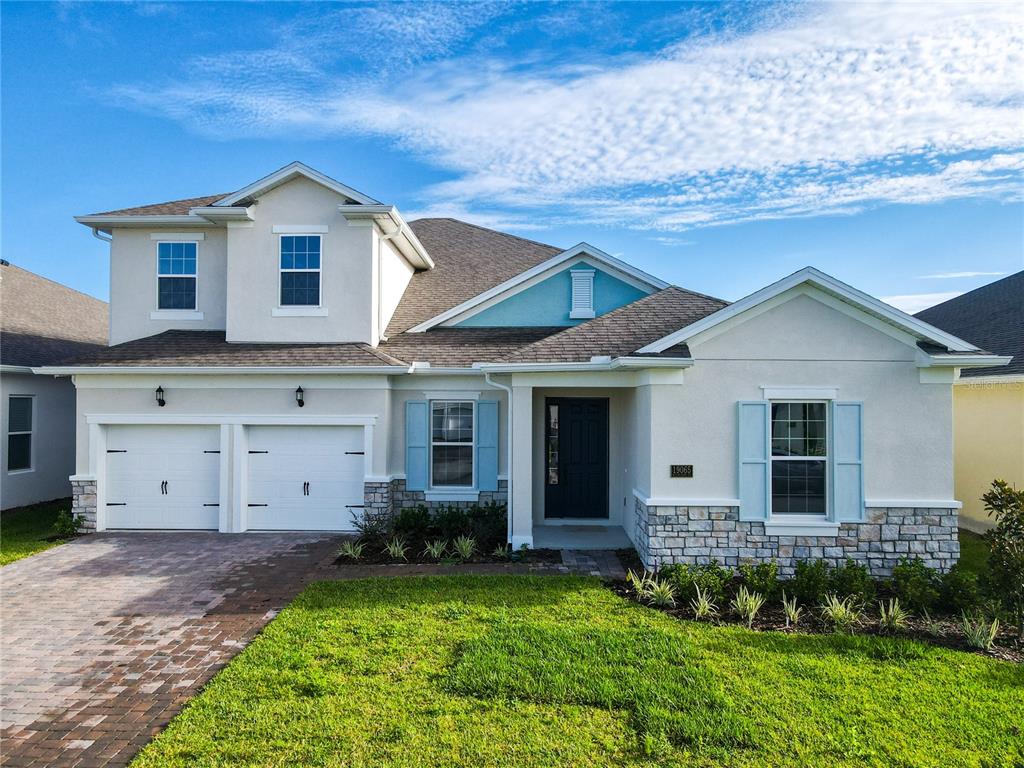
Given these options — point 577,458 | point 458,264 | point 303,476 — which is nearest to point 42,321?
point 303,476

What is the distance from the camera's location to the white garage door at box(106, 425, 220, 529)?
1105 centimetres

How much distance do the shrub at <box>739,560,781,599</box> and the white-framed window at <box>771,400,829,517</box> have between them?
41.3 inches

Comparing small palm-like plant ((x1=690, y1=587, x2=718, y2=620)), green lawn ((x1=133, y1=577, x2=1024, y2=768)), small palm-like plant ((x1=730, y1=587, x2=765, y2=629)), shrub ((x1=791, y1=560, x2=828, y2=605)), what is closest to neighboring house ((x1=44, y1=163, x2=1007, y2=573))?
shrub ((x1=791, y1=560, x2=828, y2=605))

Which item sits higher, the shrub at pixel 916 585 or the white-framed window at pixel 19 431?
the white-framed window at pixel 19 431

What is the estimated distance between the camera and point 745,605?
22.1 feet

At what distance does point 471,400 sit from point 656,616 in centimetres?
581

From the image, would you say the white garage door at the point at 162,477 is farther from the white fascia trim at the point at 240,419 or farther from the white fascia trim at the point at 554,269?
the white fascia trim at the point at 554,269

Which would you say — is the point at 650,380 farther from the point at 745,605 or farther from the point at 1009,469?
the point at 1009,469

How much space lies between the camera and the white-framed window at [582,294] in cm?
1256

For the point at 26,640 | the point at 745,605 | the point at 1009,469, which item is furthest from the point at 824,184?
the point at 26,640

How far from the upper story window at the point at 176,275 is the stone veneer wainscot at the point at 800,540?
35.0 feet

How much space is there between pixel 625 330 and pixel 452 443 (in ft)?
13.5

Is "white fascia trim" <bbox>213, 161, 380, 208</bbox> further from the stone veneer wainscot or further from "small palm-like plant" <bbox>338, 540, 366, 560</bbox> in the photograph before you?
the stone veneer wainscot

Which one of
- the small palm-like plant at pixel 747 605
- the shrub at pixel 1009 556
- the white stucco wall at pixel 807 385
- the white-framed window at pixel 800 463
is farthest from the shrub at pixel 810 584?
the shrub at pixel 1009 556
